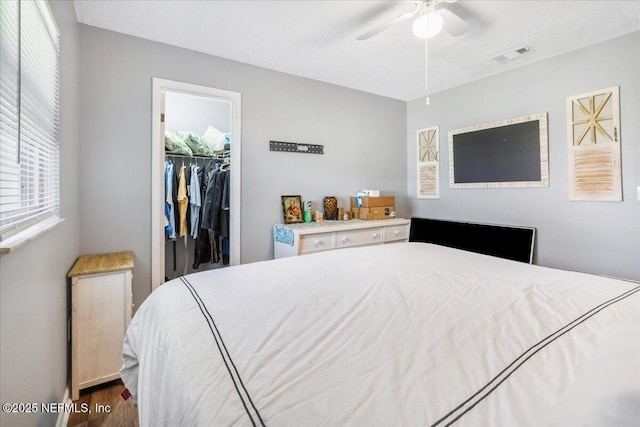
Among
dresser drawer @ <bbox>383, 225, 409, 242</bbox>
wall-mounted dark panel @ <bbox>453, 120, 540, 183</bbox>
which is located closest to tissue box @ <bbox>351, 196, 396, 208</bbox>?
dresser drawer @ <bbox>383, 225, 409, 242</bbox>

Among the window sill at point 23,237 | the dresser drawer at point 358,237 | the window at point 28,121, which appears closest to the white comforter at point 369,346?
the window sill at point 23,237

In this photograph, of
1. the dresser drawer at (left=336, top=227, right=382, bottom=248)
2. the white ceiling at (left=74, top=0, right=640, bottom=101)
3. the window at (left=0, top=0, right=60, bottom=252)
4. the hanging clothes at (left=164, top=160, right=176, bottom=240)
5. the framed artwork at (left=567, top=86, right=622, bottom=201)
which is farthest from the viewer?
the hanging clothes at (left=164, top=160, right=176, bottom=240)

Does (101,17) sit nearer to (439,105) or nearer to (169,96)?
(169,96)

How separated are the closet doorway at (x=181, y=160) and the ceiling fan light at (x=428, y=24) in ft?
5.48

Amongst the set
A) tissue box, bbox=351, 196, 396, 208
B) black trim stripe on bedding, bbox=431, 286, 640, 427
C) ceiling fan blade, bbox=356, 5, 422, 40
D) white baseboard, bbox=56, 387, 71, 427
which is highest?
ceiling fan blade, bbox=356, 5, 422, 40

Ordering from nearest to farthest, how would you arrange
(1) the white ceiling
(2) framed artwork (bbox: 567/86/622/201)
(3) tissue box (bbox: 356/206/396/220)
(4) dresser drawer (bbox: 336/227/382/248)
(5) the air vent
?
1. (1) the white ceiling
2. (2) framed artwork (bbox: 567/86/622/201)
3. (5) the air vent
4. (4) dresser drawer (bbox: 336/227/382/248)
5. (3) tissue box (bbox: 356/206/396/220)

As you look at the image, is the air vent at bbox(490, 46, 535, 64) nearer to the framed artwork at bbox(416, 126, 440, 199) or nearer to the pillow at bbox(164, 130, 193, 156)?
the framed artwork at bbox(416, 126, 440, 199)

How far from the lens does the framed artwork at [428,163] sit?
3605 mm

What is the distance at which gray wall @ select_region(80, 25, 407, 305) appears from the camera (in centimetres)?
216

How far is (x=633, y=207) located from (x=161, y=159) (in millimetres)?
3745

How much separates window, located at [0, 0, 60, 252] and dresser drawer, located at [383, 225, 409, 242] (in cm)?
275

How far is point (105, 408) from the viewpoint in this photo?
171 cm

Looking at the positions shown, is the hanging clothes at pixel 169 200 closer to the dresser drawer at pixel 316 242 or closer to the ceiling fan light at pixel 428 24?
the dresser drawer at pixel 316 242

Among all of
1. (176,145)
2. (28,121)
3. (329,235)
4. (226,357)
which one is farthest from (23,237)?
(176,145)
